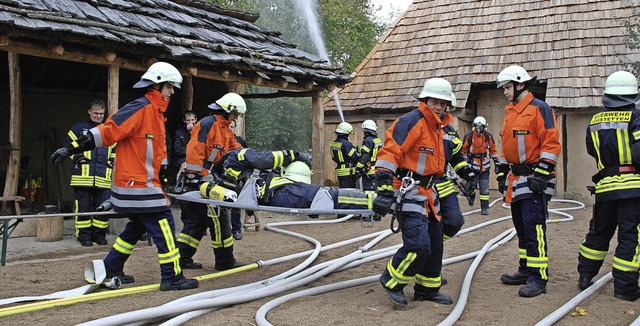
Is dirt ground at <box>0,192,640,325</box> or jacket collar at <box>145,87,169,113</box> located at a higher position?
jacket collar at <box>145,87,169,113</box>

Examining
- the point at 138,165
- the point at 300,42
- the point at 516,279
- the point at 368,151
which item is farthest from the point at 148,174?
the point at 300,42

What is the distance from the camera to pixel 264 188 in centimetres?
556

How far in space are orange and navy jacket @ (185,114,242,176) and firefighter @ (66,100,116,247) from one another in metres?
2.45

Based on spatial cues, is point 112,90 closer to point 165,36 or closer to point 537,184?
point 165,36

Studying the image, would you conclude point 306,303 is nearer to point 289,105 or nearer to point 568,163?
point 568,163

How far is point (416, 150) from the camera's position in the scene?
523cm

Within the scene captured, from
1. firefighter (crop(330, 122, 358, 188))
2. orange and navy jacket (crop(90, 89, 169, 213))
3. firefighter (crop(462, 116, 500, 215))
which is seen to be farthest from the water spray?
orange and navy jacket (crop(90, 89, 169, 213))

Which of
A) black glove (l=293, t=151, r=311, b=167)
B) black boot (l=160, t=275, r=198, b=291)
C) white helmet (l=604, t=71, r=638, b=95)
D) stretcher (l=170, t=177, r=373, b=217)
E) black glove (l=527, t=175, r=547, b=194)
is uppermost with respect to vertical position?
white helmet (l=604, t=71, r=638, b=95)

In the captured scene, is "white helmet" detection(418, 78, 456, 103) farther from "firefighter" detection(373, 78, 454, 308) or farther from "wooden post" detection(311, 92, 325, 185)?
"wooden post" detection(311, 92, 325, 185)

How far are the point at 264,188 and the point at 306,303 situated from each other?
3.55 ft

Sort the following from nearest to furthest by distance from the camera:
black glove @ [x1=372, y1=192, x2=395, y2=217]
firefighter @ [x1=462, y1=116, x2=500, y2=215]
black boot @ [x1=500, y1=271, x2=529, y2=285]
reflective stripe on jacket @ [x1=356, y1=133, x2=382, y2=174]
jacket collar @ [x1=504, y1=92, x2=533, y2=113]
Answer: black glove @ [x1=372, y1=192, x2=395, y2=217] < jacket collar @ [x1=504, y1=92, x2=533, y2=113] < black boot @ [x1=500, y1=271, x2=529, y2=285] < reflective stripe on jacket @ [x1=356, y1=133, x2=382, y2=174] < firefighter @ [x1=462, y1=116, x2=500, y2=215]

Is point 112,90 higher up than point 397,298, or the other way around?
point 112,90

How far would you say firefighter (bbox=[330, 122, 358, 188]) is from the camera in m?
12.0

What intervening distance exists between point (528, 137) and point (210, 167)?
3.21m
